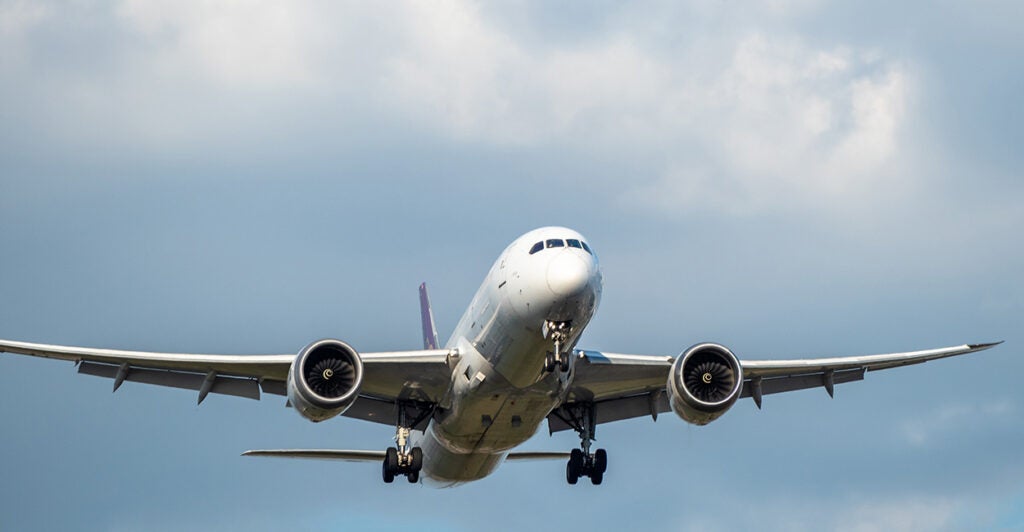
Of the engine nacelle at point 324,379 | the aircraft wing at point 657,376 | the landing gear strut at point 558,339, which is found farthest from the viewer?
the aircraft wing at point 657,376

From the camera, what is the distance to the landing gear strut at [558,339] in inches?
1331

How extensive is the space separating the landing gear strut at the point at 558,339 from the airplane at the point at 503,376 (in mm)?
23

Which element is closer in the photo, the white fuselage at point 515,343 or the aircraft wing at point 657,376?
the white fuselage at point 515,343

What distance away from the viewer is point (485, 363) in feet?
119

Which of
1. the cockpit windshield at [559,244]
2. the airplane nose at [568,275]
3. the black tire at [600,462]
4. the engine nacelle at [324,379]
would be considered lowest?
the black tire at [600,462]

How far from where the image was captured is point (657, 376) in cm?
4006

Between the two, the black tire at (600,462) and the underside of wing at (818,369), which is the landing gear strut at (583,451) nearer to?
the black tire at (600,462)

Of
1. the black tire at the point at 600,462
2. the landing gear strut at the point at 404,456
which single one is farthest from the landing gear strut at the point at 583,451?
the landing gear strut at the point at 404,456

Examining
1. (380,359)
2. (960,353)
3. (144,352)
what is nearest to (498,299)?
(380,359)

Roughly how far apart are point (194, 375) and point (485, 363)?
853cm

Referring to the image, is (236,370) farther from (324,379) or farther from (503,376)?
(503,376)

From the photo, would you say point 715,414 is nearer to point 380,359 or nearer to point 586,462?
point 586,462

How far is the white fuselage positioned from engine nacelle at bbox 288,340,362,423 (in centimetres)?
276

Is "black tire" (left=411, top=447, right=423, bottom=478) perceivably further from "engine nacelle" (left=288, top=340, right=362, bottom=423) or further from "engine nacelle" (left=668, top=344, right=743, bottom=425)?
"engine nacelle" (left=668, top=344, right=743, bottom=425)
